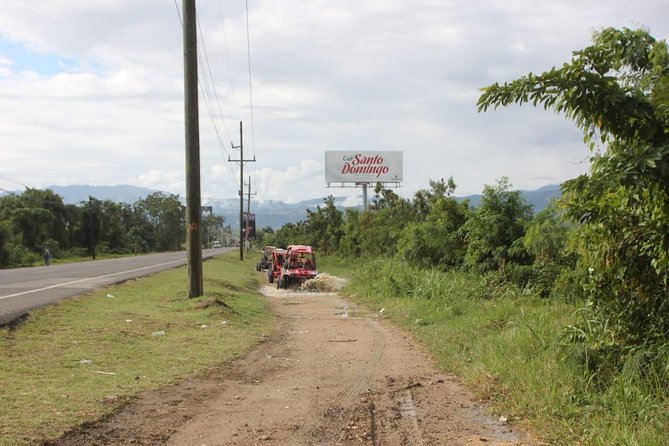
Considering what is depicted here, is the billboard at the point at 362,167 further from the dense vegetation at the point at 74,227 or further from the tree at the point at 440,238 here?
the tree at the point at 440,238

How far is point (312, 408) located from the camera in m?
6.86

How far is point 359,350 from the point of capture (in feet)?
35.8

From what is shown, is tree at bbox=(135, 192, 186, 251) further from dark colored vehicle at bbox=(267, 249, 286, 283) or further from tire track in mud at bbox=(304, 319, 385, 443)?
tire track in mud at bbox=(304, 319, 385, 443)

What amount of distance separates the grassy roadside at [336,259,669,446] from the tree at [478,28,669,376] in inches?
22.9

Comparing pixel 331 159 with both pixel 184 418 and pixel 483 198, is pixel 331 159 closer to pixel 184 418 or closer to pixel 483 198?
pixel 483 198

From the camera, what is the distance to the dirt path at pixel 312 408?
5770 millimetres

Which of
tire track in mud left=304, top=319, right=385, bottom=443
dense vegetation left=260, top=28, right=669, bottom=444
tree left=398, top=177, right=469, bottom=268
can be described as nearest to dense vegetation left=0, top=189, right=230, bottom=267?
tree left=398, top=177, right=469, bottom=268

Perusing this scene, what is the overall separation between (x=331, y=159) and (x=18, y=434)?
166 ft

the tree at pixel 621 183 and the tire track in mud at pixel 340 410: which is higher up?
the tree at pixel 621 183

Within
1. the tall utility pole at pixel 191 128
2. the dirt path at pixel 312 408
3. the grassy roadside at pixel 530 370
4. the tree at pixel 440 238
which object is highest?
the tall utility pole at pixel 191 128

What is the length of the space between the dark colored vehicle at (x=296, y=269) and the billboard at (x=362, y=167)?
25.6m

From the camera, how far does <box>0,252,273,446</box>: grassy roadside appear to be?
6.06 m

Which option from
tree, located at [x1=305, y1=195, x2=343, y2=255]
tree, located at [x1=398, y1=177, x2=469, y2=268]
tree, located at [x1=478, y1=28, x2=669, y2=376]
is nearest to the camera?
tree, located at [x1=478, y1=28, x2=669, y2=376]

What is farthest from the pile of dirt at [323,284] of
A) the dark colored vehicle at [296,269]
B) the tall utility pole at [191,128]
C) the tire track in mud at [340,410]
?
the tire track in mud at [340,410]
